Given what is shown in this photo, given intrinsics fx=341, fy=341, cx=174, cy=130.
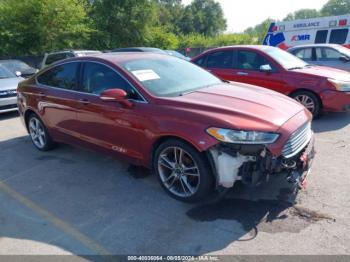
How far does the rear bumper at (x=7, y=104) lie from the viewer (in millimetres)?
8812

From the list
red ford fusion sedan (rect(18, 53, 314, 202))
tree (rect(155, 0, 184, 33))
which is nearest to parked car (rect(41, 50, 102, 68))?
red ford fusion sedan (rect(18, 53, 314, 202))

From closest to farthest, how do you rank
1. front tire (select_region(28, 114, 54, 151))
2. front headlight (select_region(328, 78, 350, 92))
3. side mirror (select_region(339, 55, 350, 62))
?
front tire (select_region(28, 114, 54, 151)) → front headlight (select_region(328, 78, 350, 92)) → side mirror (select_region(339, 55, 350, 62))

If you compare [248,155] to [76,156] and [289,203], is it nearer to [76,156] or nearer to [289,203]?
[289,203]

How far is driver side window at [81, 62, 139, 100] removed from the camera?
13.9 feet

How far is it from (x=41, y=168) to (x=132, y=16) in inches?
990

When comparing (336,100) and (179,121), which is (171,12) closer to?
(336,100)

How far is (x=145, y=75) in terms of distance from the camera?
14.1ft

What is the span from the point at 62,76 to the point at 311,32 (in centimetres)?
1263

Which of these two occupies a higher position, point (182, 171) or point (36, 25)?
point (36, 25)

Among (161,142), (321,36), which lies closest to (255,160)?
(161,142)

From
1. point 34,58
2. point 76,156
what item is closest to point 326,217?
point 76,156

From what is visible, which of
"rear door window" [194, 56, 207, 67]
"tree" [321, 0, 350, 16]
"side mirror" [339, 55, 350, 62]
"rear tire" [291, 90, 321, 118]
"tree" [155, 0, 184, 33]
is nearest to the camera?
"rear tire" [291, 90, 321, 118]

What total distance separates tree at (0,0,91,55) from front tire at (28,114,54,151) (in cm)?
1627

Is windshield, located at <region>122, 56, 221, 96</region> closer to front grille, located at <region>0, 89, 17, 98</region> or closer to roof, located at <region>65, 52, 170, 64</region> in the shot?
roof, located at <region>65, 52, 170, 64</region>
